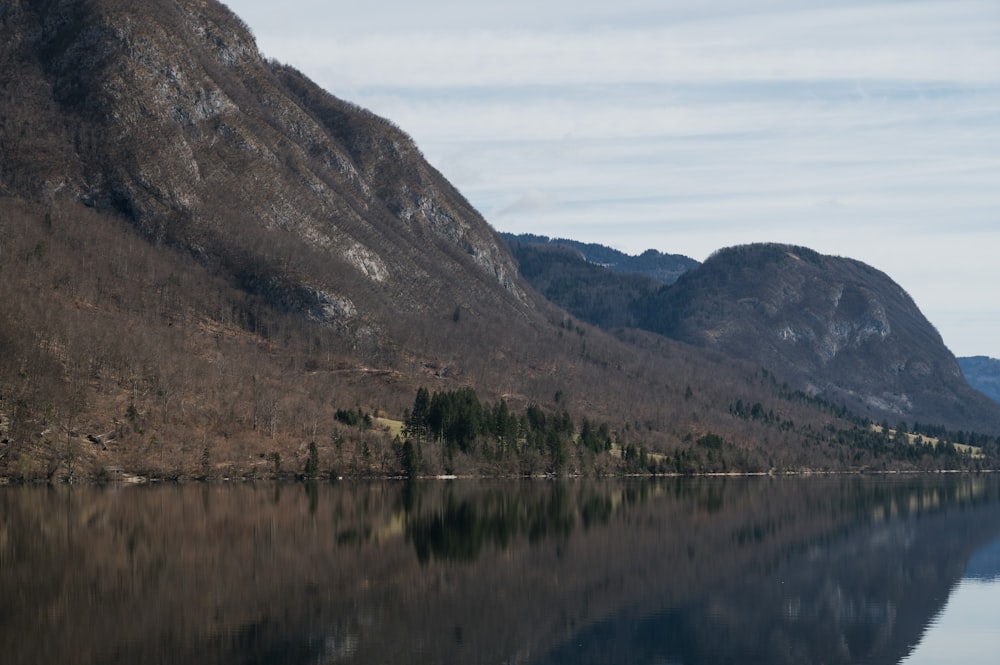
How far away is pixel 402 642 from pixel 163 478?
124564mm

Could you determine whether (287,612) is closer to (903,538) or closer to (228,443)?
(903,538)

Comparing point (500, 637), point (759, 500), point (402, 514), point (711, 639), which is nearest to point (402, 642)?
point (500, 637)

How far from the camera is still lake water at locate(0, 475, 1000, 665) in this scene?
5712cm

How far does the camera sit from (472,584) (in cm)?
7569

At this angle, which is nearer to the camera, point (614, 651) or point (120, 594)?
point (614, 651)

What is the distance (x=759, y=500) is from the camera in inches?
6668

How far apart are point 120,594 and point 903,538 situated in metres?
81.0

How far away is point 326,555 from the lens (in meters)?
85.7

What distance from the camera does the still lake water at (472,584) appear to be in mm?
57125

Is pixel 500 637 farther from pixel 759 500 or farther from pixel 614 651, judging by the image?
pixel 759 500

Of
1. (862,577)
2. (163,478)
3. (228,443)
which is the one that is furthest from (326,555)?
(228,443)

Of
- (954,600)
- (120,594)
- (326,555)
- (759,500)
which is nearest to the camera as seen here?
(120,594)

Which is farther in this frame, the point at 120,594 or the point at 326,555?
the point at 326,555

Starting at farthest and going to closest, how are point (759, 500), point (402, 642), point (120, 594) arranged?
point (759, 500), point (120, 594), point (402, 642)
